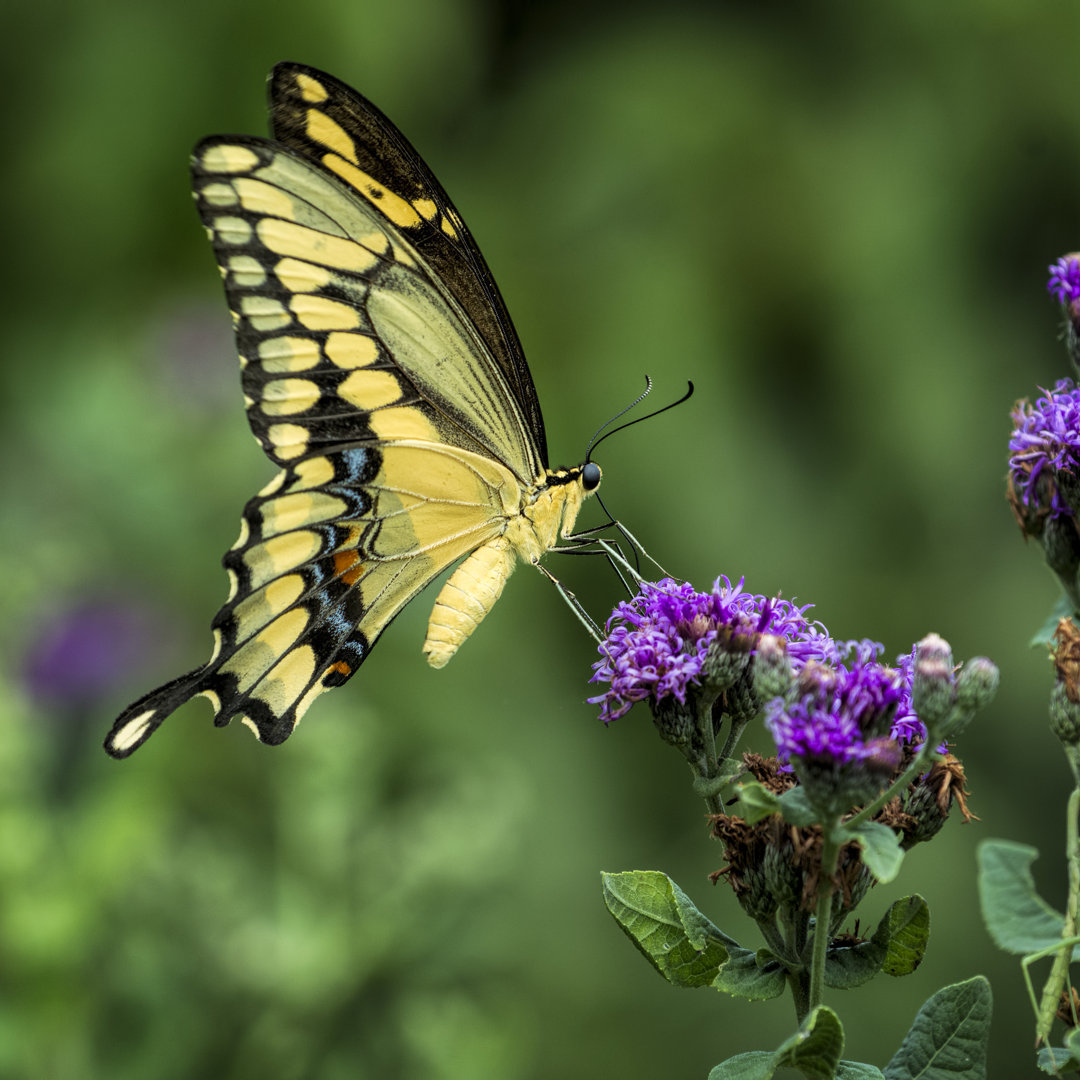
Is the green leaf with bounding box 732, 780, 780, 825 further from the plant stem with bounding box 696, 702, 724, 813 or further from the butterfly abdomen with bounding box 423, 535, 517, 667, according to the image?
the butterfly abdomen with bounding box 423, 535, 517, 667

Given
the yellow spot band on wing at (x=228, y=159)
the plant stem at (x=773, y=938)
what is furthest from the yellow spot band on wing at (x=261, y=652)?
the plant stem at (x=773, y=938)

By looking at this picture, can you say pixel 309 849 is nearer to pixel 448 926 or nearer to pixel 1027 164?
pixel 448 926

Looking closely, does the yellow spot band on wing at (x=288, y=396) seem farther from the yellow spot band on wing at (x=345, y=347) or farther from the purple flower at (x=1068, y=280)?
the purple flower at (x=1068, y=280)

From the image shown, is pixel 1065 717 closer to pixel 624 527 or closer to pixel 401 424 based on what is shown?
pixel 401 424

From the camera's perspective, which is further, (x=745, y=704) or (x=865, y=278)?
(x=865, y=278)

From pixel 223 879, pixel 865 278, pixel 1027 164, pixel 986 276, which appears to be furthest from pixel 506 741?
pixel 1027 164

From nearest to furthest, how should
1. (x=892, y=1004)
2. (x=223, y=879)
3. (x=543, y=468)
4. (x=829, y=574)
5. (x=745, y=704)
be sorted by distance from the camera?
(x=745, y=704)
(x=543, y=468)
(x=223, y=879)
(x=892, y=1004)
(x=829, y=574)

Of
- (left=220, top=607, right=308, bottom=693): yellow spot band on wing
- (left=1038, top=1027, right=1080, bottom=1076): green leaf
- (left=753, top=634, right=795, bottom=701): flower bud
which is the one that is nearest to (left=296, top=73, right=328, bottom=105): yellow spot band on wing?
(left=220, top=607, right=308, bottom=693): yellow spot band on wing

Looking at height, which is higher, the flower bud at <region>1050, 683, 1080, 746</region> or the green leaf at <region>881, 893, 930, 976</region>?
the flower bud at <region>1050, 683, 1080, 746</region>
